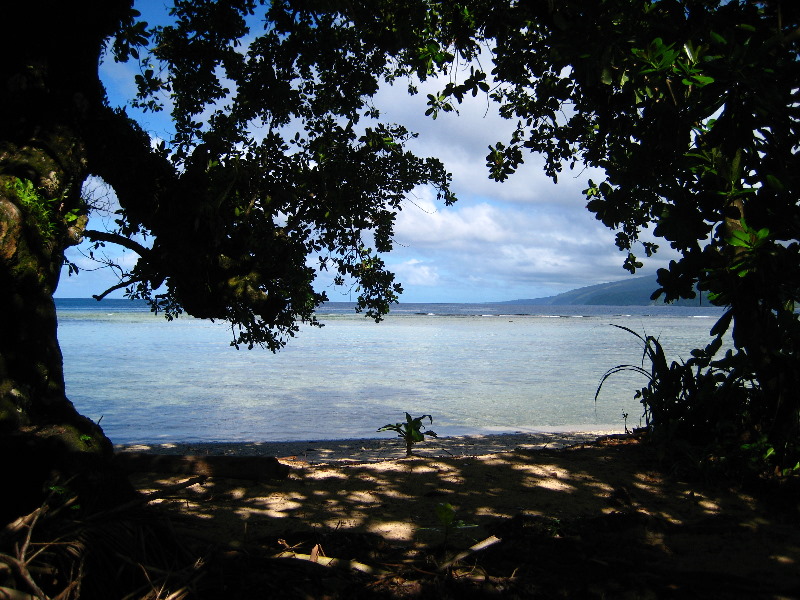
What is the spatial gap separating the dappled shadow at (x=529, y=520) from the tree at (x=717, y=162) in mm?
793

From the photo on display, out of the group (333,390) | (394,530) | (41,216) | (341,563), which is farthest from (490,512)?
(333,390)

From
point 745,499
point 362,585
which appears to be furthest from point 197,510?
point 745,499

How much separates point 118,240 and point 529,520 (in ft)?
14.1

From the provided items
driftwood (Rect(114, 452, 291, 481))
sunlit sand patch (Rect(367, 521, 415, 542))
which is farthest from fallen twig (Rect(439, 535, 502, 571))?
driftwood (Rect(114, 452, 291, 481))

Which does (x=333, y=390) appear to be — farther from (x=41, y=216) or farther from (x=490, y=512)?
(x=41, y=216)

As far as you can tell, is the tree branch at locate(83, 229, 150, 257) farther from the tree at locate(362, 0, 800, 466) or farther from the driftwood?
the tree at locate(362, 0, 800, 466)

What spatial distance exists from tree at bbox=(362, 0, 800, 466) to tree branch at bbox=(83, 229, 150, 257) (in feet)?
12.8

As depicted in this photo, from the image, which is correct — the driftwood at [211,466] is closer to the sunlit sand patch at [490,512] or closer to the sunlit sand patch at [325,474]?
the sunlit sand patch at [325,474]

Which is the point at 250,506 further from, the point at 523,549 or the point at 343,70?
the point at 343,70

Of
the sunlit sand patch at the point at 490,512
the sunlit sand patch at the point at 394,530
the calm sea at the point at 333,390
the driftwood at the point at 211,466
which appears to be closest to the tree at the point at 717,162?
the sunlit sand patch at the point at 490,512

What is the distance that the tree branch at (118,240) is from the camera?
5.25 m

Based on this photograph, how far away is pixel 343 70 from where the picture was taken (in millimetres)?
6762

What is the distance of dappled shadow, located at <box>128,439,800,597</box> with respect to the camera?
3.03 m

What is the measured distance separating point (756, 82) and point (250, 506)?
4.09 metres
